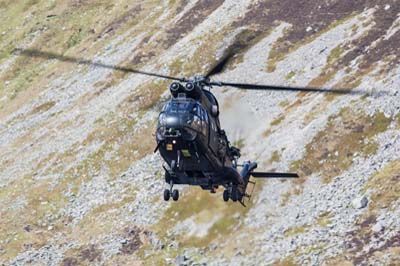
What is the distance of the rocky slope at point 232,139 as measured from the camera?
43344 mm

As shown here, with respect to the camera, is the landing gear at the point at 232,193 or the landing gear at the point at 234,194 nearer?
the landing gear at the point at 232,193

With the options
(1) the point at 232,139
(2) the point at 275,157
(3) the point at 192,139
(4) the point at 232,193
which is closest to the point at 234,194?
(4) the point at 232,193

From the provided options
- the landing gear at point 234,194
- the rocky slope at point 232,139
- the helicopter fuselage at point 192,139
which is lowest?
the rocky slope at point 232,139

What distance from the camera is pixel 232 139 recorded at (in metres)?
53.8

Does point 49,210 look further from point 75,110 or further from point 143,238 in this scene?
point 75,110

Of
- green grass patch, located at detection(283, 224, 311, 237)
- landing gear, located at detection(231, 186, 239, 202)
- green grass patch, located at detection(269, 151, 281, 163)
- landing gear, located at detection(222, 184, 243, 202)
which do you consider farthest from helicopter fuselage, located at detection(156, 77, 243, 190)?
green grass patch, located at detection(269, 151, 281, 163)

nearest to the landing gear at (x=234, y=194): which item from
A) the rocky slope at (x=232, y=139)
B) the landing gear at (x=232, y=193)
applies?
the landing gear at (x=232, y=193)

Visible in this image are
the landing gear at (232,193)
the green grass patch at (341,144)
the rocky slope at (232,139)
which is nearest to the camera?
the landing gear at (232,193)

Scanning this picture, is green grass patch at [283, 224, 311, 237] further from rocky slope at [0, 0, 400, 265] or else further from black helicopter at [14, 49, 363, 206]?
black helicopter at [14, 49, 363, 206]

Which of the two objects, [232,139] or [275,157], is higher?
[275,157]

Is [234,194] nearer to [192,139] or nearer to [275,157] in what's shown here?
[192,139]

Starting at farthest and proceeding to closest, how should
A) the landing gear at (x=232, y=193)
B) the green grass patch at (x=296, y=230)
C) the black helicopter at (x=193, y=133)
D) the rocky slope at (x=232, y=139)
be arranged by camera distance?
the rocky slope at (x=232, y=139), the green grass patch at (x=296, y=230), the landing gear at (x=232, y=193), the black helicopter at (x=193, y=133)

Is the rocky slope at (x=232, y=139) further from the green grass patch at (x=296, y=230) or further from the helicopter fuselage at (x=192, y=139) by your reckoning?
the helicopter fuselage at (x=192, y=139)

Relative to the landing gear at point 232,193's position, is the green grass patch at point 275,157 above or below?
below
